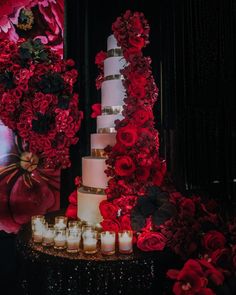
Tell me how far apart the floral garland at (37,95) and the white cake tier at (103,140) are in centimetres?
67

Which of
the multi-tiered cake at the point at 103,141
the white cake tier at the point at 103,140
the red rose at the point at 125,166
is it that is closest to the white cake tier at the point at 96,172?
the multi-tiered cake at the point at 103,141

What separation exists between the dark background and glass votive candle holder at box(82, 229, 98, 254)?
1.25 metres

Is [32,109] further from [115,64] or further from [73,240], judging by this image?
[73,240]

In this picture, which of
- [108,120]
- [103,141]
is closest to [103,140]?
[103,141]

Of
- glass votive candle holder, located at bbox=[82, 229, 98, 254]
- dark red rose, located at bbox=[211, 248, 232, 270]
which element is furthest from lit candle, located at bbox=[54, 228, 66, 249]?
dark red rose, located at bbox=[211, 248, 232, 270]

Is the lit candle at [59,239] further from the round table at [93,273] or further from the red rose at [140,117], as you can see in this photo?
the red rose at [140,117]

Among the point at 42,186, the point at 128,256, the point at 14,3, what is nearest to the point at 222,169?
the point at 128,256

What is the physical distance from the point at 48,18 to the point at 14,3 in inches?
16.7

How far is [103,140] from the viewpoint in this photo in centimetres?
241

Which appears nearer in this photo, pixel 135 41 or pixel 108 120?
pixel 135 41

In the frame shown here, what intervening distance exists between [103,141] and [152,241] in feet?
2.71

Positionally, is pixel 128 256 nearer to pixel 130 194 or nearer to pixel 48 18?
pixel 130 194

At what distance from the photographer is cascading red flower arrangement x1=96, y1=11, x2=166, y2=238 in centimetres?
204

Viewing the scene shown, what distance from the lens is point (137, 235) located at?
2.13m
